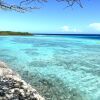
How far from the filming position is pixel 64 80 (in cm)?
1170

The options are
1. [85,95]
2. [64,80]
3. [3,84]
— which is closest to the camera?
[3,84]

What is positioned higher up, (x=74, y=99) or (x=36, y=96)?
(x=36, y=96)

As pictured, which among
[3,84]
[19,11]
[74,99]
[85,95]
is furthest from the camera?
[85,95]

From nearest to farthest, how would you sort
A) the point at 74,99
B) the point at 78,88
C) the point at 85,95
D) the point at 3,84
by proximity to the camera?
1. the point at 3,84
2. the point at 74,99
3. the point at 85,95
4. the point at 78,88

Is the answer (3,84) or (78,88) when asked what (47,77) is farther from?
(3,84)

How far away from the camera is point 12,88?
705cm

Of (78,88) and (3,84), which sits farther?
(78,88)

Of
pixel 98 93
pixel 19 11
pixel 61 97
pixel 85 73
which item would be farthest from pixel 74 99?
pixel 85 73

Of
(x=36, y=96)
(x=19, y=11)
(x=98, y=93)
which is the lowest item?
(x=98, y=93)

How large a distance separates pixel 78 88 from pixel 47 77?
7.54 feet

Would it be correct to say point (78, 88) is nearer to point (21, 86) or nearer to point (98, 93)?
point (98, 93)

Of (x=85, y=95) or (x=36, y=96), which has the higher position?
(x=36, y=96)

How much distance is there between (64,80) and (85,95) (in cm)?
248

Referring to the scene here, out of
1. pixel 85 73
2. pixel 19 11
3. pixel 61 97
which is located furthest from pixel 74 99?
pixel 85 73
